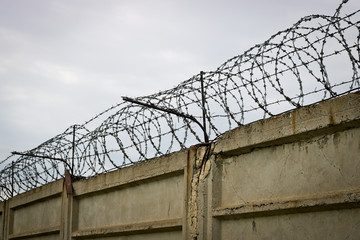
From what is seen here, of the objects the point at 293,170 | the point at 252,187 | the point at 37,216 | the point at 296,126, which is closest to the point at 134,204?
the point at 252,187

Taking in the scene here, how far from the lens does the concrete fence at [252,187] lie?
556 centimetres

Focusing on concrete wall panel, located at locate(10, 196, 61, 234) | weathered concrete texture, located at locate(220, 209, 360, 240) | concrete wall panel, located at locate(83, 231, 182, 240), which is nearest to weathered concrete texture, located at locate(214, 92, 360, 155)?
weathered concrete texture, located at locate(220, 209, 360, 240)

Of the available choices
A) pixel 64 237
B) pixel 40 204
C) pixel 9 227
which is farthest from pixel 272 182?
pixel 9 227

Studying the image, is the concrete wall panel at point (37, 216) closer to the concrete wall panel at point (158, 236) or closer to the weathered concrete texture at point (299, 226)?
the concrete wall panel at point (158, 236)

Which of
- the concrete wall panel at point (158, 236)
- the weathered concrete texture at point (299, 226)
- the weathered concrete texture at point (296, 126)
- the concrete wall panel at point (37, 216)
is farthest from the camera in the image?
the concrete wall panel at point (37, 216)

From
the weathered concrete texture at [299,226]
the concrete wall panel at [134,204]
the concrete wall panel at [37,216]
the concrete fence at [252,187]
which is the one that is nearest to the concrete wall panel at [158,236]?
the concrete fence at [252,187]

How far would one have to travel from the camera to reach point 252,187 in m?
6.58

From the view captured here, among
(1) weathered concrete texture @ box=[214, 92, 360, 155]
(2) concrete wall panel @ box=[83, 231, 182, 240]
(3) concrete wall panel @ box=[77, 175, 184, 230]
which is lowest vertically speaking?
(2) concrete wall panel @ box=[83, 231, 182, 240]

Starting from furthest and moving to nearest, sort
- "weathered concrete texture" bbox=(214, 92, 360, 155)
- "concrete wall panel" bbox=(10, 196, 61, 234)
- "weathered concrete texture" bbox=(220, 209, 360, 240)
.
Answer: "concrete wall panel" bbox=(10, 196, 61, 234) → "weathered concrete texture" bbox=(214, 92, 360, 155) → "weathered concrete texture" bbox=(220, 209, 360, 240)

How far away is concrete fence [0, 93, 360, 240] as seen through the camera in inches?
219

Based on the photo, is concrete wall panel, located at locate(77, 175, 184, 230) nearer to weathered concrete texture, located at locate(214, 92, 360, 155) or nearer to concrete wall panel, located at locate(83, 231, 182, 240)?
concrete wall panel, located at locate(83, 231, 182, 240)

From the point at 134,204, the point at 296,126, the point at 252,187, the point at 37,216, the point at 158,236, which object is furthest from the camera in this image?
the point at 37,216

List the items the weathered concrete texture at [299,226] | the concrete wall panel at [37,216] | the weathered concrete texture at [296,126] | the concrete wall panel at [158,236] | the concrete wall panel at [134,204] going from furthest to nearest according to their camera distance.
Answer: the concrete wall panel at [37,216], the concrete wall panel at [134,204], the concrete wall panel at [158,236], the weathered concrete texture at [296,126], the weathered concrete texture at [299,226]

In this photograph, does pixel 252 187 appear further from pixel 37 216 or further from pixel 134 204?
pixel 37 216
